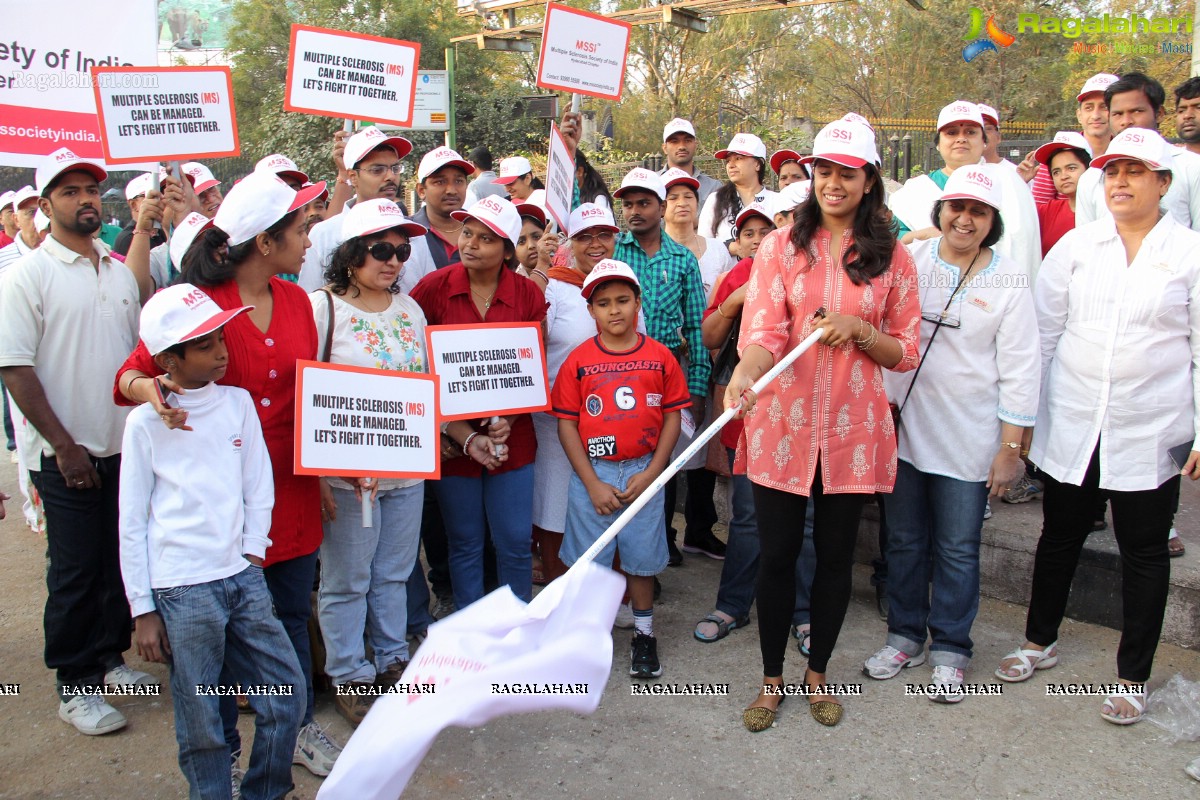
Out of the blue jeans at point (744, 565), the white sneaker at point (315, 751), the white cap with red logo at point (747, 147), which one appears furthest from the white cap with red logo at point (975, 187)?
the white sneaker at point (315, 751)

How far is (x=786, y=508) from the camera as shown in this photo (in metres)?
3.62

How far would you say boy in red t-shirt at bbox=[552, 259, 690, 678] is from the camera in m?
4.22

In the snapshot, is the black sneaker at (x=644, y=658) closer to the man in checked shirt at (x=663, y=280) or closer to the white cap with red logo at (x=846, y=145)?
the man in checked shirt at (x=663, y=280)

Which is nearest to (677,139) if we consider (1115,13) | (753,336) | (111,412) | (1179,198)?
(1179,198)

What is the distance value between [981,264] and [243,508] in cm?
292

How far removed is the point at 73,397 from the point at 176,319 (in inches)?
50.9

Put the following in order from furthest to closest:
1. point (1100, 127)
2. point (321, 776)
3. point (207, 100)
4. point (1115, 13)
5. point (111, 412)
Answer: point (1115, 13), point (1100, 127), point (207, 100), point (111, 412), point (321, 776)

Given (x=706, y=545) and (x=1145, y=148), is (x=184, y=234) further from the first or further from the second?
(x=1145, y=148)

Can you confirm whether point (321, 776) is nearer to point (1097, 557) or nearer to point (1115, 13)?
point (1097, 557)

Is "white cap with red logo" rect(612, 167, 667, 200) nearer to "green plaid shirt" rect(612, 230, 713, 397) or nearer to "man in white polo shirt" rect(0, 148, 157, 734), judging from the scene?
"green plaid shirt" rect(612, 230, 713, 397)

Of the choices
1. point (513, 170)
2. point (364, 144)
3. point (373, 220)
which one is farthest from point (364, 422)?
point (513, 170)

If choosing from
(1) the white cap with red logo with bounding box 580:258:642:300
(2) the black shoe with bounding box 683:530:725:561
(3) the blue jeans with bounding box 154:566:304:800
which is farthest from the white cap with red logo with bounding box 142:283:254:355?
(2) the black shoe with bounding box 683:530:725:561

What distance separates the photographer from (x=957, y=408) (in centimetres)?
394

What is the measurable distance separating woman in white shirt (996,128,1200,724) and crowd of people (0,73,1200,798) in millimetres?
11
